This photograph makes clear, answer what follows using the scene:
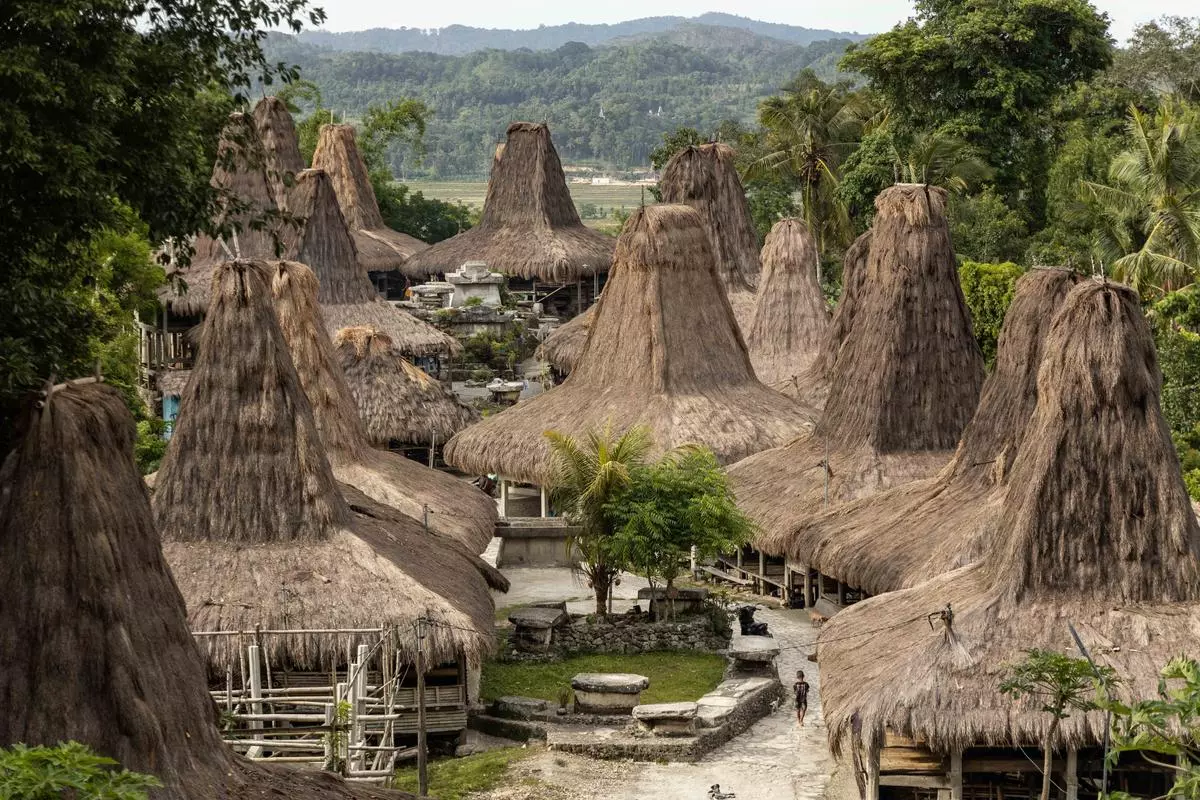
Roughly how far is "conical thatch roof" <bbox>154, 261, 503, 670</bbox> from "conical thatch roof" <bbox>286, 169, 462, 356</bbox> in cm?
1981

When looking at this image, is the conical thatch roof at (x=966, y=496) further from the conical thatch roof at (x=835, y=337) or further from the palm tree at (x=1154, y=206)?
the palm tree at (x=1154, y=206)

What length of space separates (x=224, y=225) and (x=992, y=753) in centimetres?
894

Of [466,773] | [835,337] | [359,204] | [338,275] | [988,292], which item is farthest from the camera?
[359,204]

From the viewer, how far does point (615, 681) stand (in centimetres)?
2348

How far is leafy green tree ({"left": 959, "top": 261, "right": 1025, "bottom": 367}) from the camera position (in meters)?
40.7

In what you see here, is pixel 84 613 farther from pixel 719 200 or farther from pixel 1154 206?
pixel 1154 206

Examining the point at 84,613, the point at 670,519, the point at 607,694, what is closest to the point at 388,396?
the point at 670,519

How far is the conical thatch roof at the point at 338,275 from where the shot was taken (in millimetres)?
43875

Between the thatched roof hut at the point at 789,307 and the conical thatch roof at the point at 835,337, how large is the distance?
1646mm

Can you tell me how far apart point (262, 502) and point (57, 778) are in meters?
13.1

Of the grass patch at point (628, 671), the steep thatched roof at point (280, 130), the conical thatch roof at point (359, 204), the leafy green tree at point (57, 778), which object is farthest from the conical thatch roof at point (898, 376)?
the conical thatch roof at point (359, 204)

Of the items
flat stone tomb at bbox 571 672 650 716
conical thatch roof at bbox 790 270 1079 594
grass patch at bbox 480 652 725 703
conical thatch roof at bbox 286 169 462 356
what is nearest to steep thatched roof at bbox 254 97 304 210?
conical thatch roof at bbox 286 169 462 356

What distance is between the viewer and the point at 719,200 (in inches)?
1722

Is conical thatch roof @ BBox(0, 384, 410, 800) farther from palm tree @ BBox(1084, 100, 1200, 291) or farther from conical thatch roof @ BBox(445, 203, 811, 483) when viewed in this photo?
palm tree @ BBox(1084, 100, 1200, 291)
